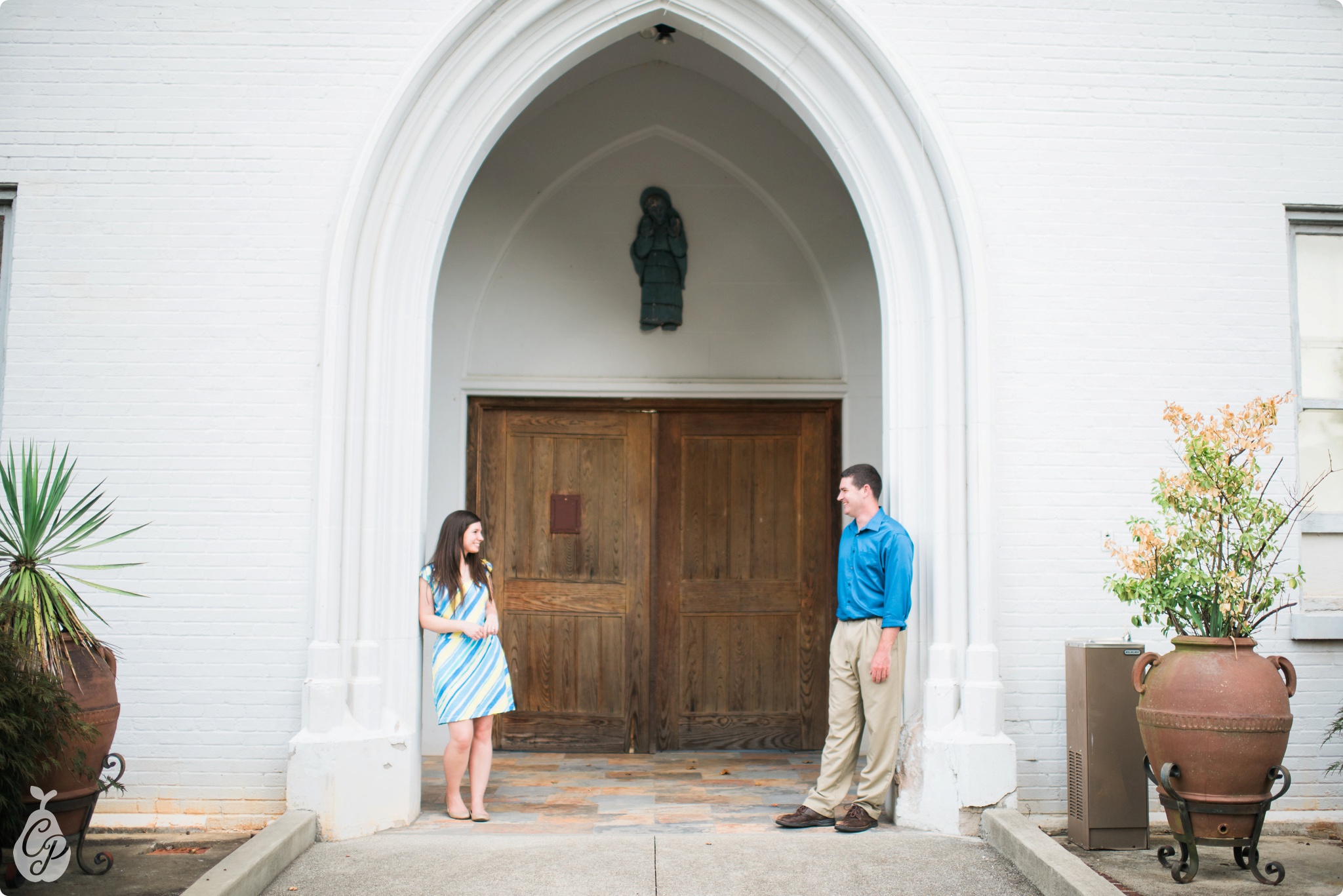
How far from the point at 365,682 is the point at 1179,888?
11.5ft

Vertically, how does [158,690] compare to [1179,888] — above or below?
above

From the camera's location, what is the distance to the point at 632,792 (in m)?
5.30

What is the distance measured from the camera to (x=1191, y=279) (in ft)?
15.9

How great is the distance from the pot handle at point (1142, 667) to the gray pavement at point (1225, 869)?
715 millimetres

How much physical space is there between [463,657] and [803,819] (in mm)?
1785

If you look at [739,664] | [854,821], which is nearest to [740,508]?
[739,664]

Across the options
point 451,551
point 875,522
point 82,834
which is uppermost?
point 875,522

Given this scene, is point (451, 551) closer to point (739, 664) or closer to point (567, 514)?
point (567, 514)

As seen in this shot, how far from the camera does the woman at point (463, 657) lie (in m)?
4.62

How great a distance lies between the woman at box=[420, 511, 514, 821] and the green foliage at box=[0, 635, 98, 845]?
1550 mm

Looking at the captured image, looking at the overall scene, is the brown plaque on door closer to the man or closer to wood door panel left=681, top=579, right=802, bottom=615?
wood door panel left=681, top=579, right=802, bottom=615

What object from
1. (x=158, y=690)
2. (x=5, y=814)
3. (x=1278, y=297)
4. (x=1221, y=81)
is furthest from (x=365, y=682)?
(x=1221, y=81)

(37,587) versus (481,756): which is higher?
(37,587)

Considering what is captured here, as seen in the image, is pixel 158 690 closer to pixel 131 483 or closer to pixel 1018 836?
pixel 131 483
